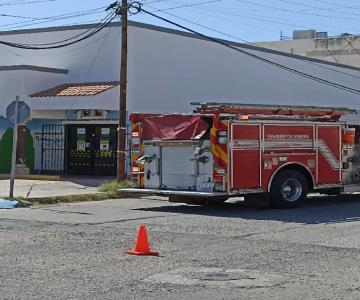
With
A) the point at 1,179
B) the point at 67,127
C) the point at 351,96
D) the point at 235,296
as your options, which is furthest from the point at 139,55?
the point at 235,296

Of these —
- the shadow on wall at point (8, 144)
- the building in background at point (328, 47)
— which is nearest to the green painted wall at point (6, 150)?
the shadow on wall at point (8, 144)

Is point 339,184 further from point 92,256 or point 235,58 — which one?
point 235,58

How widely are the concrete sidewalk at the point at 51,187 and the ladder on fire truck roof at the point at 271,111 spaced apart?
5.80 m

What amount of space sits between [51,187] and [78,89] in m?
5.11

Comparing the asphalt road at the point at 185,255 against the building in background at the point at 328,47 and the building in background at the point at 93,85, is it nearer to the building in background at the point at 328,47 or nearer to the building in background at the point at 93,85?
the building in background at the point at 93,85

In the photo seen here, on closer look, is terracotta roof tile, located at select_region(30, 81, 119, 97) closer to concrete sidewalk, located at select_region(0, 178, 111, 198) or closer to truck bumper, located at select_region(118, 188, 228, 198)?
concrete sidewalk, located at select_region(0, 178, 111, 198)

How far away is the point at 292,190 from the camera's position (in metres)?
16.6

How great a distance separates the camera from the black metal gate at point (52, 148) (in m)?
27.9

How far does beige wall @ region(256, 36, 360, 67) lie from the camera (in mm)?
51084

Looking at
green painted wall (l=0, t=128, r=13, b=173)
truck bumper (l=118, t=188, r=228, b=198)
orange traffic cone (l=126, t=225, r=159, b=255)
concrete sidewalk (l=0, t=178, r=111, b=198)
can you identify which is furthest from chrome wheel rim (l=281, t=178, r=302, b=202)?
green painted wall (l=0, t=128, r=13, b=173)

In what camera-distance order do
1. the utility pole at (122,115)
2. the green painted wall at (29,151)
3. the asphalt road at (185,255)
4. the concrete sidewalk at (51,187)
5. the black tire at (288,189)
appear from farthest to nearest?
the green painted wall at (29,151) < the utility pole at (122,115) < the concrete sidewalk at (51,187) < the black tire at (288,189) < the asphalt road at (185,255)

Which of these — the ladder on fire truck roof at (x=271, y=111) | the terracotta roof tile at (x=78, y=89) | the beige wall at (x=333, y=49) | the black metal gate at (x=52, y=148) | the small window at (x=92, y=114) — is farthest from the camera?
the beige wall at (x=333, y=49)

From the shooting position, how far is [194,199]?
55.9 feet

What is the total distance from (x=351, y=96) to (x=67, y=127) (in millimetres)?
18039
